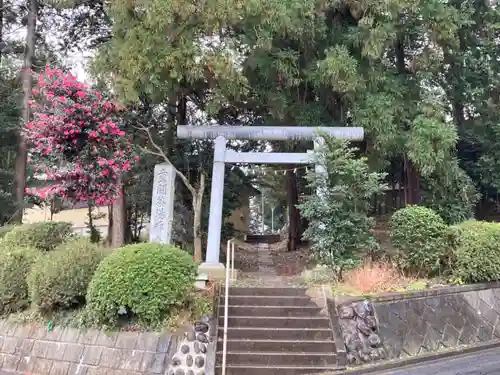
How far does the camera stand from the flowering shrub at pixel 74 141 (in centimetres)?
838

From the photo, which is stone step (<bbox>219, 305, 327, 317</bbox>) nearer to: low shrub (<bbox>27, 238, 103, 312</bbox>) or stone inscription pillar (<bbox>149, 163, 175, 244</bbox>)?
low shrub (<bbox>27, 238, 103, 312</bbox>)

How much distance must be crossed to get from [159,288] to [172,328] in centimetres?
70

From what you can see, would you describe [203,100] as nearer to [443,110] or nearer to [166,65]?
[166,65]

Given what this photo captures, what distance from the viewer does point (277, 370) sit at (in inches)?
247

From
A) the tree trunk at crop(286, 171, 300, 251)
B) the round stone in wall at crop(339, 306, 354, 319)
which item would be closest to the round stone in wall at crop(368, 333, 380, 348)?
the round stone in wall at crop(339, 306, 354, 319)

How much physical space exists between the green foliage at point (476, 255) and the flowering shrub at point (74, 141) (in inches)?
261

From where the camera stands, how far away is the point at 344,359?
6.48m

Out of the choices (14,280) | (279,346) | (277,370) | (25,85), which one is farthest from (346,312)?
(25,85)

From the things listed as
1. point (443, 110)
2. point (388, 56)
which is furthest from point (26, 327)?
point (388, 56)

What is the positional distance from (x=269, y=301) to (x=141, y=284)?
7.51 feet

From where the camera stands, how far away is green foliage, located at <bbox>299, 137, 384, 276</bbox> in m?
7.93

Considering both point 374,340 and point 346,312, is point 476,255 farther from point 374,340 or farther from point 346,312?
point 346,312

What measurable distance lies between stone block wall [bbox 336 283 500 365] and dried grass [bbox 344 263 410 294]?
28 centimetres

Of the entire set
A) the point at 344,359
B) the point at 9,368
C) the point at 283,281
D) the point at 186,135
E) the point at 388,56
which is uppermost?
the point at 388,56
